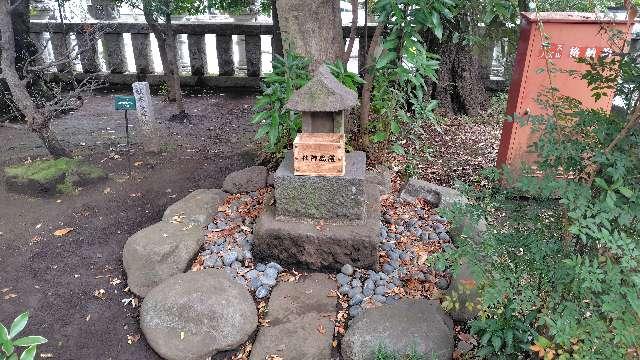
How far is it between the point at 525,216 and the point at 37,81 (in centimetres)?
857

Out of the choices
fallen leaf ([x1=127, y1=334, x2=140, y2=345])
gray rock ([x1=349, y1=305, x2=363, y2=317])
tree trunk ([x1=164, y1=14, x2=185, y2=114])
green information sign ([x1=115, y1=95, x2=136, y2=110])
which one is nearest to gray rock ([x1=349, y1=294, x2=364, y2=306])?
gray rock ([x1=349, y1=305, x2=363, y2=317])

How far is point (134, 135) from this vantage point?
25.2 ft

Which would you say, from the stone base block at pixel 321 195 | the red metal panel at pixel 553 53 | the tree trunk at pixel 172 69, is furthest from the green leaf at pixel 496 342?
the tree trunk at pixel 172 69

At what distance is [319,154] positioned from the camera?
395 centimetres

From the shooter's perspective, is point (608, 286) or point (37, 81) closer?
point (608, 286)

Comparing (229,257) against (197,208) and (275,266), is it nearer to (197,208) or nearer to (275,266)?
(275,266)

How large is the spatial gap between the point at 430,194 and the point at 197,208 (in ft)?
8.08

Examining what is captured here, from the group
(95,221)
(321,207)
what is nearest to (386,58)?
(321,207)

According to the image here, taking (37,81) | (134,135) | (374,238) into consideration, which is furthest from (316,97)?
(37,81)

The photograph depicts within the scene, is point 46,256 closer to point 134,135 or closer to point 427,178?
point 134,135

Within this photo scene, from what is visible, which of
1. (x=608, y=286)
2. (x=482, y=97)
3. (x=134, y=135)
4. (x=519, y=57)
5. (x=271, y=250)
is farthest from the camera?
(x=482, y=97)

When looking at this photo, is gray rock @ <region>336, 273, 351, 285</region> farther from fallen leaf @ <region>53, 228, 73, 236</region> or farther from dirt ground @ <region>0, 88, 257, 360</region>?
fallen leaf @ <region>53, 228, 73, 236</region>

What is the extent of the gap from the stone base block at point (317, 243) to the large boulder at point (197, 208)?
0.87 metres

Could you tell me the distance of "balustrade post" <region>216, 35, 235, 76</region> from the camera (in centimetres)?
979
